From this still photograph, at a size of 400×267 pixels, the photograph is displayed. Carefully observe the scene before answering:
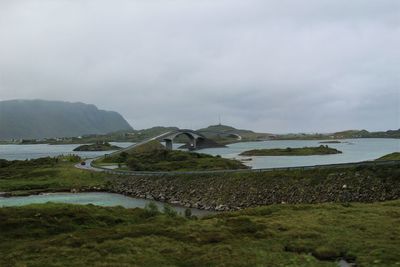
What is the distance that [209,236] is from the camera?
25.2 metres

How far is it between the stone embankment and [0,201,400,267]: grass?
54.3ft

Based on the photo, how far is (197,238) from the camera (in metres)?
24.8

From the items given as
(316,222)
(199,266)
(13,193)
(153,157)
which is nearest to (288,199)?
A: (316,222)

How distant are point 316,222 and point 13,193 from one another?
212 ft

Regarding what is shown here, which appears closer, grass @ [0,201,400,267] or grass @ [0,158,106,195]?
grass @ [0,201,400,267]

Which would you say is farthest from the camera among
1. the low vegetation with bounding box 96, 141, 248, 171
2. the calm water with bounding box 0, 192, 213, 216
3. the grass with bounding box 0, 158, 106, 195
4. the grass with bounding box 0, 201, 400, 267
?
the low vegetation with bounding box 96, 141, 248, 171

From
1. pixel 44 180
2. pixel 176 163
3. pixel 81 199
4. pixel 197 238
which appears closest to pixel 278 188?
pixel 81 199

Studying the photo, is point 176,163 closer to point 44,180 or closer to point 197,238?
point 44,180

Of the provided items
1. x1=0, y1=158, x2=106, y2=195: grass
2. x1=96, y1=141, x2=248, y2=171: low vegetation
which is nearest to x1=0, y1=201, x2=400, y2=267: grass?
x1=0, y1=158, x2=106, y2=195: grass

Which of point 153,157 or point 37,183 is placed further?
point 153,157

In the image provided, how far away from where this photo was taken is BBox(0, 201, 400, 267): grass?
20.7m

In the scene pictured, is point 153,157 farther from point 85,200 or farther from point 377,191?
point 377,191

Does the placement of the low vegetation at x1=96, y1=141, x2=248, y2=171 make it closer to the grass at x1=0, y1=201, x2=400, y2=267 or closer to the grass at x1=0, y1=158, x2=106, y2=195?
the grass at x1=0, y1=158, x2=106, y2=195

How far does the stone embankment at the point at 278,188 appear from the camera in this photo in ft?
166
